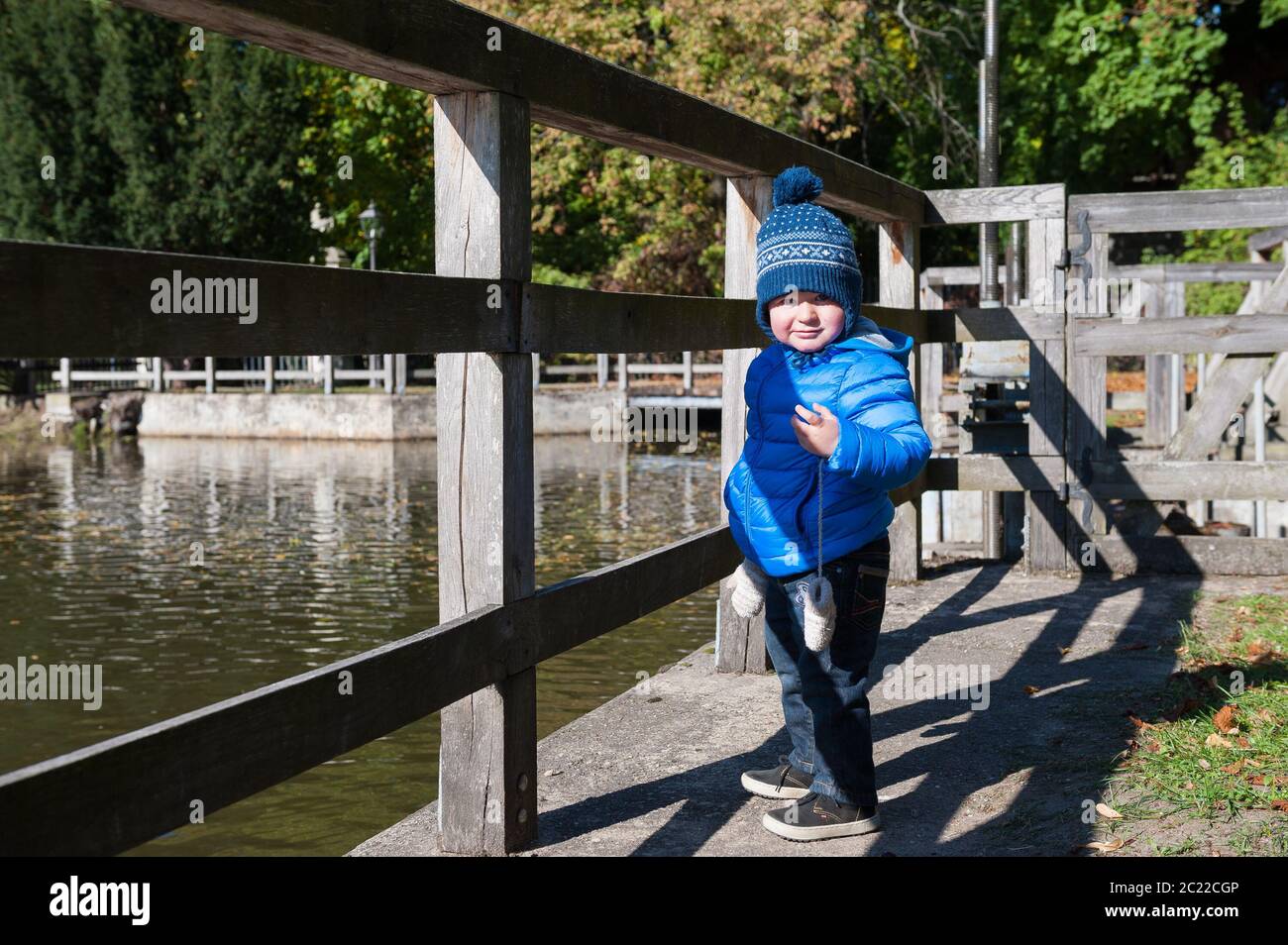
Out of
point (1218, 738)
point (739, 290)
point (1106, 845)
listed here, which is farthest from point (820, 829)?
point (739, 290)

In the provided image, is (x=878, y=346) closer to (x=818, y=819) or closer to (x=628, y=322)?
(x=628, y=322)

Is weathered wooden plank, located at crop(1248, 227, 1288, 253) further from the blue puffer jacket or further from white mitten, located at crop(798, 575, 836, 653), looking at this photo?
white mitten, located at crop(798, 575, 836, 653)

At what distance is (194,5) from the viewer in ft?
8.34

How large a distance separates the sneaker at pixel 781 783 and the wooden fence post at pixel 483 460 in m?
0.74

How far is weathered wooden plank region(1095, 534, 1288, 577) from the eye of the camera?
25.4ft

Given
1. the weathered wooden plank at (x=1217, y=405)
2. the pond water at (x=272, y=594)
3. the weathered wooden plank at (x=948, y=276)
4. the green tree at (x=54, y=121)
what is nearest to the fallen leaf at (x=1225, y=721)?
the pond water at (x=272, y=594)

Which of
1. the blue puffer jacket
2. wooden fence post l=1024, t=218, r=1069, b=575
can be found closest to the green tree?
wooden fence post l=1024, t=218, r=1069, b=575

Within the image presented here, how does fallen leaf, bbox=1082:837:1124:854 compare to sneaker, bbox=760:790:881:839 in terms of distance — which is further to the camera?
sneaker, bbox=760:790:881:839

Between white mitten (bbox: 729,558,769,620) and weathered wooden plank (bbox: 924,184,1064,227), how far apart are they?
394 cm

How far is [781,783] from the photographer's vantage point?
13.2 feet

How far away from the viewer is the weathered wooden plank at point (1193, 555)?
7.75m

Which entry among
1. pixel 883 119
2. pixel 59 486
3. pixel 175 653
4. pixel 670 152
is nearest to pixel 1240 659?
pixel 670 152

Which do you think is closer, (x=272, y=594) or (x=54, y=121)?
(x=272, y=594)

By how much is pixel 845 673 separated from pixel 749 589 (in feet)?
1.00
